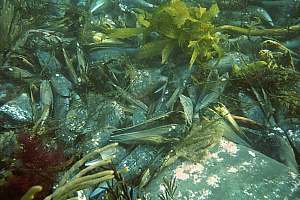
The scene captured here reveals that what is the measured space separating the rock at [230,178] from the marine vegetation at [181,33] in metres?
1.05

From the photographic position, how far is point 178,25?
11.6ft

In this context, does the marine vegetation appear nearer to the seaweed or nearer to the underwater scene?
the underwater scene

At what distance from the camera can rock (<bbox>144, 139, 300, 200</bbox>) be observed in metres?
2.71

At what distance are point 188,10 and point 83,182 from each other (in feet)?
7.08

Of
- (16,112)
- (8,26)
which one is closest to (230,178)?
(16,112)

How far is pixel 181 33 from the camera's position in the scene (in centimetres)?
358

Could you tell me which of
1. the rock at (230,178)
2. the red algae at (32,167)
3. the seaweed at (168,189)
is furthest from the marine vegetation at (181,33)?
the red algae at (32,167)

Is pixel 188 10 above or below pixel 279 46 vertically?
above

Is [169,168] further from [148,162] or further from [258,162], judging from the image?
[258,162]

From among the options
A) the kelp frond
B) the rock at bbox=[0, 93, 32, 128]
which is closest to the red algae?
the rock at bbox=[0, 93, 32, 128]

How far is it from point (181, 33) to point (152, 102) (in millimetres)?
764

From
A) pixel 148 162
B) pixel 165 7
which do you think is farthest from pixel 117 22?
pixel 148 162

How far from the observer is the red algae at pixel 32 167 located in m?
2.40

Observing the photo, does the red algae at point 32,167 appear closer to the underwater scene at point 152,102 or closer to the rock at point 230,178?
the underwater scene at point 152,102
